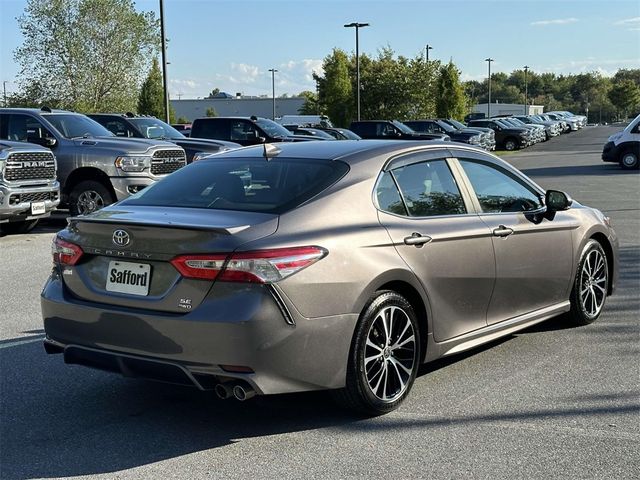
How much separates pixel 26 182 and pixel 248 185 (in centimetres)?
808

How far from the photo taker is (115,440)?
14.1 feet

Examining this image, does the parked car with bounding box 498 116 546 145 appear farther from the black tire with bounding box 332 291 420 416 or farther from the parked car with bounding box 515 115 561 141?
the black tire with bounding box 332 291 420 416

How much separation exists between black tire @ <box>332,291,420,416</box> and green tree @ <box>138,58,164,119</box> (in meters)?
47.8

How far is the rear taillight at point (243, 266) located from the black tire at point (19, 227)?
9885 mm

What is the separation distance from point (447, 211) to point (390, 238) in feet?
2.60

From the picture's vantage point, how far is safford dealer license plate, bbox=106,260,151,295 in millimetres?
4211

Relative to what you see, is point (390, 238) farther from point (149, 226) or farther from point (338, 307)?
point (149, 226)

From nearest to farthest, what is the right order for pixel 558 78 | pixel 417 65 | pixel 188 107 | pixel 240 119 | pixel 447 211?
pixel 447 211 < pixel 240 119 < pixel 417 65 < pixel 188 107 < pixel 558 78

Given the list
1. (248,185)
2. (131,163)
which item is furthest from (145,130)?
(248,185)

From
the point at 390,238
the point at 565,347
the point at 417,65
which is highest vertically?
the point at 417,65

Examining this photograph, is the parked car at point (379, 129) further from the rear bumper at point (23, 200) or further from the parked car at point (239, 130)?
the rear bumper at point (23, 200)

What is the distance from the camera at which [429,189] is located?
5254mm

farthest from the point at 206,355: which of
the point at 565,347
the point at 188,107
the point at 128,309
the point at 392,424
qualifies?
the point at 188,107

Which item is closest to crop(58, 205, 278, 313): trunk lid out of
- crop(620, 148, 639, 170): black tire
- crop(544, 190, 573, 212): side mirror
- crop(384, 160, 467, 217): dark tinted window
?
crop(384, 160, 467, 217): dark tinted window
